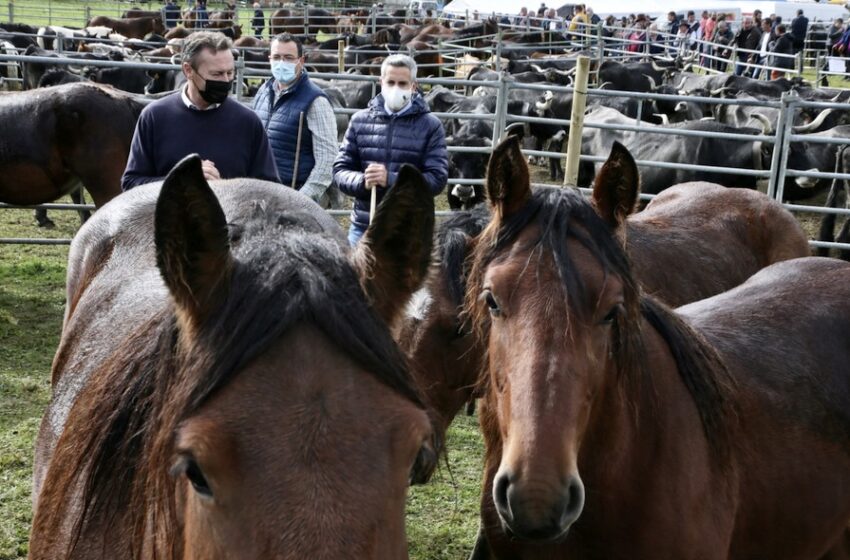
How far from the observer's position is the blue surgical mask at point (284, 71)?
207 inches

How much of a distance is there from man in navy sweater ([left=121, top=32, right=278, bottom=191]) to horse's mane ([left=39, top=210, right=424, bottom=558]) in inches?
78.0

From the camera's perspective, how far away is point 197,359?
1.62m

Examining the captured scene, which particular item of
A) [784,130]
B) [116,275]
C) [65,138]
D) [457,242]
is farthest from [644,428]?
[65,138]

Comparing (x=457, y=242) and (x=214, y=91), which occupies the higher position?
(x=214, y=91)

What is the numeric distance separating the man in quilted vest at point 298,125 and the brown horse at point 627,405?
2.13 meters

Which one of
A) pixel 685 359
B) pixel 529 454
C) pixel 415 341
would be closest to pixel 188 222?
pixel 529 454

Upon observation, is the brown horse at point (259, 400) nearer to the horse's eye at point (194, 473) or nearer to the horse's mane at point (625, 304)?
the horse's eye at point (194, 473)

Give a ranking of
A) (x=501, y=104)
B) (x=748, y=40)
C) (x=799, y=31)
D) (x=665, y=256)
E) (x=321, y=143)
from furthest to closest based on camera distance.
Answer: (x=799, y=31), (x=748, y=40), (x=501, y=104), (x=321, y=143), (x=665, y=256)

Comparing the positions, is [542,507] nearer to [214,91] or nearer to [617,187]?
[617,187]

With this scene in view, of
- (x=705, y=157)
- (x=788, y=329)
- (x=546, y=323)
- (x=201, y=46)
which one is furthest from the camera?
(x=705, y=157)

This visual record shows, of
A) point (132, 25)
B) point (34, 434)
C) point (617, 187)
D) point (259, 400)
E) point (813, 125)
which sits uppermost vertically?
point (132, 25)

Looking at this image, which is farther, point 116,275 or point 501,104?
point 501,104

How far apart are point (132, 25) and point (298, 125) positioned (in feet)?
97.6

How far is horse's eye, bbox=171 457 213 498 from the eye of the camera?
1.50 meters
